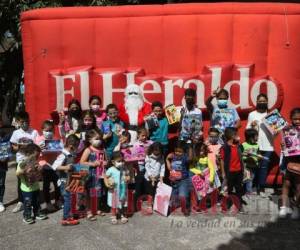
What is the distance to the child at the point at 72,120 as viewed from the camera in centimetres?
575

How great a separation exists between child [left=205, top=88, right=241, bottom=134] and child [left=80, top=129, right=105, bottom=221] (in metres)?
1.62

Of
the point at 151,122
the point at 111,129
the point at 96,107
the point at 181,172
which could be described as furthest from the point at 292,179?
the point at 96,107

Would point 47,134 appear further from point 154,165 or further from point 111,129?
point 154,165

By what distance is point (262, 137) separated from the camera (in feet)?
19.3

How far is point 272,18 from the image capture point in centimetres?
609

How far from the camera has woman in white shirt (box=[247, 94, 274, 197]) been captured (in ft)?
19.3

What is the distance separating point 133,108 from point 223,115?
48.0 inches

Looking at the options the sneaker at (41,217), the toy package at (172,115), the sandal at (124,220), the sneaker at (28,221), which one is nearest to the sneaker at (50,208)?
the sneaker at (41,217)

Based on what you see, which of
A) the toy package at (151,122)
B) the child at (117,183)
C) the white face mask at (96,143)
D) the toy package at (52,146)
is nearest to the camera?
the child at (117,183)

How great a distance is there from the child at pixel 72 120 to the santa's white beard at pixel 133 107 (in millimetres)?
656

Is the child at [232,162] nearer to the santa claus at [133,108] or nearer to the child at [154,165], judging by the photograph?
the child at [154,165]

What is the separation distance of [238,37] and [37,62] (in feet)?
9.71

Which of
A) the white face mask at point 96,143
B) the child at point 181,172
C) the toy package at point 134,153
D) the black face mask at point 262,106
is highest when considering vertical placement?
the black face mask at point 262,106

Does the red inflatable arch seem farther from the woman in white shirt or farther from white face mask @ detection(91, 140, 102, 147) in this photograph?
white face mask @ detection(91, 140, 102, 147)
